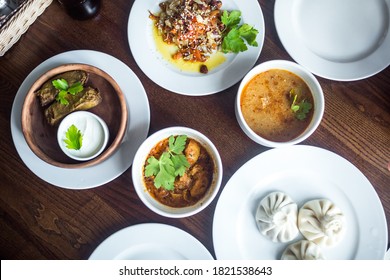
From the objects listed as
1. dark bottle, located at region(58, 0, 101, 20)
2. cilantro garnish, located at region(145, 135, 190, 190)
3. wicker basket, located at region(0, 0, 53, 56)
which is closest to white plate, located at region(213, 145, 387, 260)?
cilantro garnish, located at region(145, 135, 190, 190)

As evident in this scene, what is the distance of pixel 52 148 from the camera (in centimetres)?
170

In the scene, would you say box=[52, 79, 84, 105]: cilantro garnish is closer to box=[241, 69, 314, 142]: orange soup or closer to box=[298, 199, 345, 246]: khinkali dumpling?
box=[241, 69, 314, 142]: orange soup

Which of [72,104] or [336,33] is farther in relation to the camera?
[336,33]

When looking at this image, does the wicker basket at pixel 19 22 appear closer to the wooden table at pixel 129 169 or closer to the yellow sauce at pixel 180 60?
the wooden table at pixel 129 169

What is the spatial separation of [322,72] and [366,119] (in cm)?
27

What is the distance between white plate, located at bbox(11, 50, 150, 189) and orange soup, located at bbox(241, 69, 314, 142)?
16.2 inches

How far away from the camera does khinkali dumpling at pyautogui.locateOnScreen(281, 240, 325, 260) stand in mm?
1638

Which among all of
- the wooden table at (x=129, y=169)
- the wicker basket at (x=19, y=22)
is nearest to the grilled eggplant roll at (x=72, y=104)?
the wooden table at (x=129, y=169)

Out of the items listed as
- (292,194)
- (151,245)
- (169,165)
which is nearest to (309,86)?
(292,194)

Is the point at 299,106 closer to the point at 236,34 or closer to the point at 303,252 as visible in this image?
the point at 236,34

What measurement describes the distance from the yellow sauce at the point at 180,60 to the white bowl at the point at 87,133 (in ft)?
1.21

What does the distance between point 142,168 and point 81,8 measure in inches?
26.8

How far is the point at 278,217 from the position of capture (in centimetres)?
162

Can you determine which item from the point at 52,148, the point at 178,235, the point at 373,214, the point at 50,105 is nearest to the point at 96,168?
the point at 52,148
